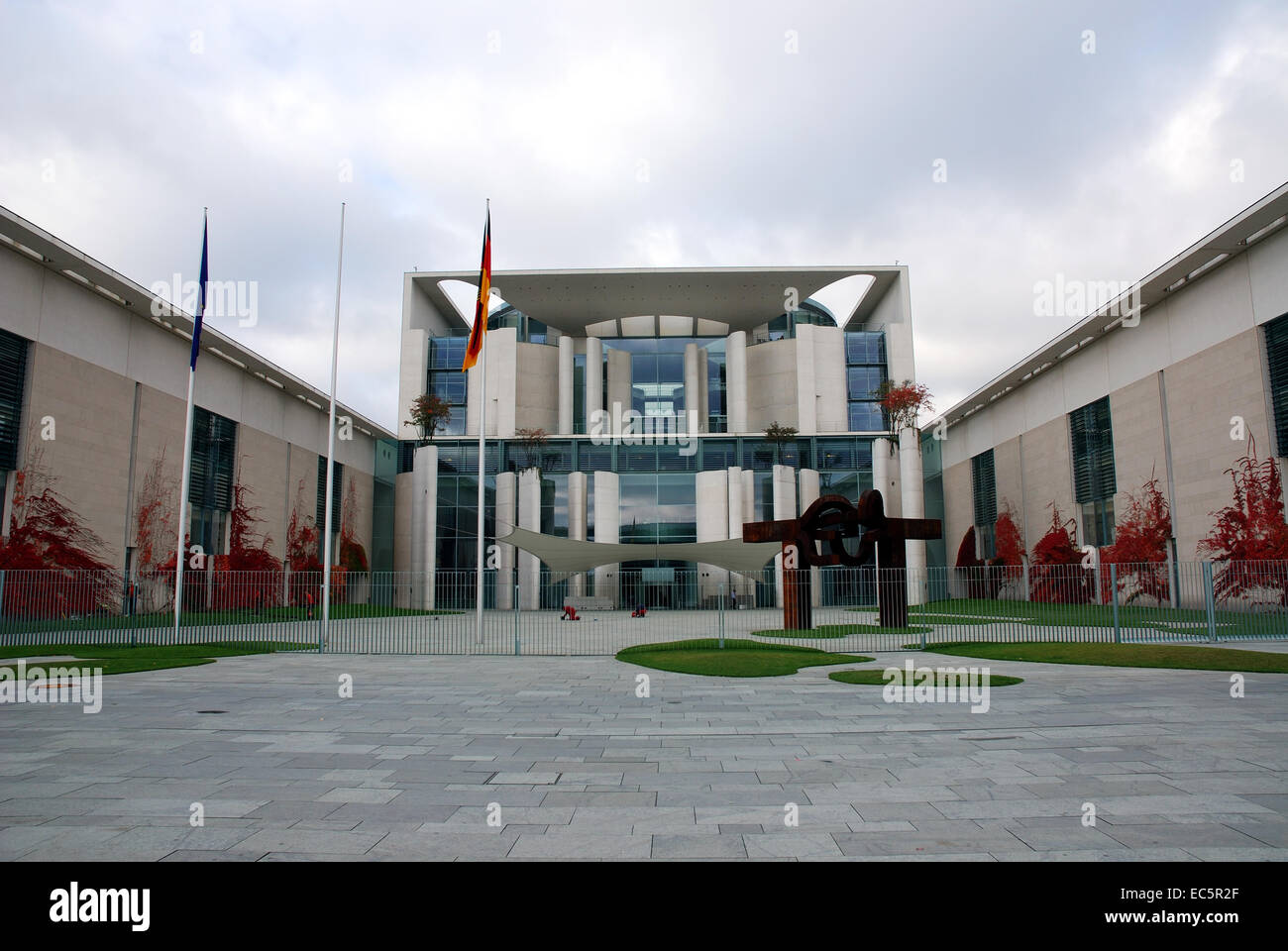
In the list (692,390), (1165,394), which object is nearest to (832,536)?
(1165,394)

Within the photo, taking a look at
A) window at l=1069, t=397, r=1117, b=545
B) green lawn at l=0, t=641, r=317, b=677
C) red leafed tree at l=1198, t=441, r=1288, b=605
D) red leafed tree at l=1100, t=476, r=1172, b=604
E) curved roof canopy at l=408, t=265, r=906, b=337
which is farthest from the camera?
curved roof canopy at l=408, t=265, r=906, b=337

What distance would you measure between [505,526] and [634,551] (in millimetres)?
12054

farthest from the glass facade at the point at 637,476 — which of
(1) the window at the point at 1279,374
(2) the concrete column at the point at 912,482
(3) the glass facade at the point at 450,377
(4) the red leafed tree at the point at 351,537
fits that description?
(1) the window at the point at 1279,374

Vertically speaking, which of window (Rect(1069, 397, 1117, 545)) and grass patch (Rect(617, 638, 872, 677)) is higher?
window (Rect(1069, 397, 1117, 545))

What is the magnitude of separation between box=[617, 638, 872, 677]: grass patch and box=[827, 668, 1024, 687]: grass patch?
0.97 m

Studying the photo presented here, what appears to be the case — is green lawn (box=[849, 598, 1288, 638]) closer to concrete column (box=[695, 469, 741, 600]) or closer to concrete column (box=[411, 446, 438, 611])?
concrete column (box=[695, 469, 741, 600])

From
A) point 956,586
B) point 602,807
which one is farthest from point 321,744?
point 956,586

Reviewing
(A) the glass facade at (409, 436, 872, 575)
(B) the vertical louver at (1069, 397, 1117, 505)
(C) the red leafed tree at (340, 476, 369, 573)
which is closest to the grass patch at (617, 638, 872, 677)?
(A) the glass facade at (409, 436, 872, 575)

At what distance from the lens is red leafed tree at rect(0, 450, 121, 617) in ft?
61.0

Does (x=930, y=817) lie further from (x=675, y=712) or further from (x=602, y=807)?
(x=675, y=712)

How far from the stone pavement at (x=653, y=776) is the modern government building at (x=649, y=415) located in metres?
11.8

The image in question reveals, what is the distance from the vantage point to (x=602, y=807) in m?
5.46

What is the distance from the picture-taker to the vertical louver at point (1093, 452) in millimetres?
33938
